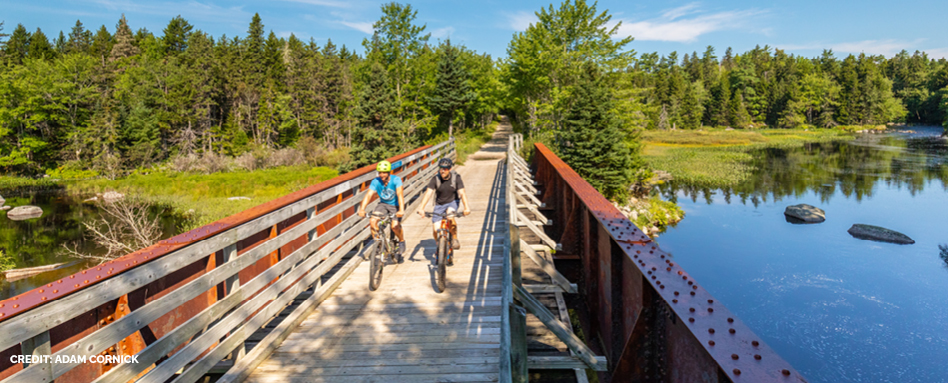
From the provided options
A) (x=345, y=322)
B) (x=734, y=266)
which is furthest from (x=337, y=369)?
(x=734, y=266)

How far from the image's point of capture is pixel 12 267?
19.9m

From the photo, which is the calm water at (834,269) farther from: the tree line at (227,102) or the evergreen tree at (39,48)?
the evergreen tree at (39,48)

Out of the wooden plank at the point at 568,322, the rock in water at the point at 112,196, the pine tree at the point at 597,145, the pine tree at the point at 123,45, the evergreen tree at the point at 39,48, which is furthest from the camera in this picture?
the pine tree at the point at 123,45

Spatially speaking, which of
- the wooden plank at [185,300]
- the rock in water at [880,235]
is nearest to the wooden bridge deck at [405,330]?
the wooden plank at [185,300]

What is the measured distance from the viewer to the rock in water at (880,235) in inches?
792

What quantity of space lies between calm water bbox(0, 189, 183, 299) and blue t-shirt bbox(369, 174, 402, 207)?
17.8 meters

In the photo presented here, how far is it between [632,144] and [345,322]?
30152mm

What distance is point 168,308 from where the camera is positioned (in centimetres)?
339

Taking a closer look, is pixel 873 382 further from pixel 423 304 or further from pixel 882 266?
pixel 423 304

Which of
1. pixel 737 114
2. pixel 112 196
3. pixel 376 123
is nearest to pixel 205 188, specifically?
pixel 112 196

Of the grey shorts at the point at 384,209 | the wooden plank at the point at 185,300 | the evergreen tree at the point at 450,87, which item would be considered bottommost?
the wooden plank at the point at 185,300

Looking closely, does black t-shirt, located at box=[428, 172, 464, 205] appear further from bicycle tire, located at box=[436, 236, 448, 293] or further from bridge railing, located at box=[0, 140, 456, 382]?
bridge railing, located at box=[0, 140, 456, 382]

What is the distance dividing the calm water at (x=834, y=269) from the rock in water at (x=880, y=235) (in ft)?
1.15

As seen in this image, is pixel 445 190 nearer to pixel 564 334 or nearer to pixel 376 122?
pixel 564 334
